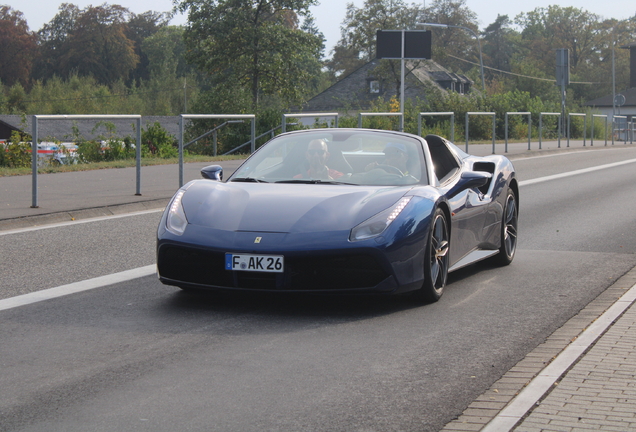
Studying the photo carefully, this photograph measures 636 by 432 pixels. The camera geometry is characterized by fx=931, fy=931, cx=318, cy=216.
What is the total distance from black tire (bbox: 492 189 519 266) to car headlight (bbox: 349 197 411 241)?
243cm

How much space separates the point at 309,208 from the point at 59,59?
96.8 metres

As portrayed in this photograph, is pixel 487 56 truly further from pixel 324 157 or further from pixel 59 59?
pixel 324 157

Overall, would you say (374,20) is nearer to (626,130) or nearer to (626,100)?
(626,130)

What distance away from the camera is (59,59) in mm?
97625

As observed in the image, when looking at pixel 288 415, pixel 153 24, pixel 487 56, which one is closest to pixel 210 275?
pixel 288 415

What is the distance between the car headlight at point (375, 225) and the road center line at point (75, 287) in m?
2.28

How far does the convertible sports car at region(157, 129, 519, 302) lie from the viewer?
5855mm

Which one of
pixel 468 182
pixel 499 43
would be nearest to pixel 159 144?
pixel 468 182

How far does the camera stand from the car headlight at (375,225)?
5.89 meters

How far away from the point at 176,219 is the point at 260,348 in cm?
144

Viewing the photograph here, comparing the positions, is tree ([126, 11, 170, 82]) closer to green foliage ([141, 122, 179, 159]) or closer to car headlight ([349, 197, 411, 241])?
green foliage ([141, 122, 179, 159])

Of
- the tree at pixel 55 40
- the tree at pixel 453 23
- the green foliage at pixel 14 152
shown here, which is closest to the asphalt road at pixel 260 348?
the green foliage at pixel 14 152

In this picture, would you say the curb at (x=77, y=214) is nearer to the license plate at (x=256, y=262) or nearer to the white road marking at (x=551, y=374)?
the license plate at (x=256, y=262)

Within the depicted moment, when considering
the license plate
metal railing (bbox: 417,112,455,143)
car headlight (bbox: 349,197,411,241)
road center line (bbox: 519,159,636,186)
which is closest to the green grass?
metal railing (bbox: 417,112,455,143)
